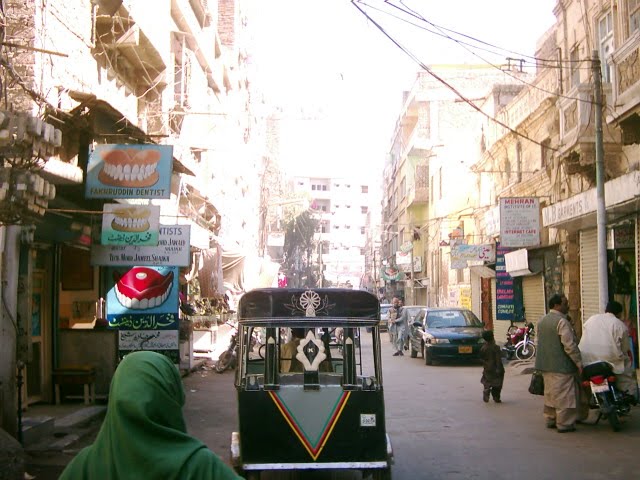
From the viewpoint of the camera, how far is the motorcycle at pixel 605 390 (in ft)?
33.6

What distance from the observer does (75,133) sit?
1175cm

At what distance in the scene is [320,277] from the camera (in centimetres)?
7194

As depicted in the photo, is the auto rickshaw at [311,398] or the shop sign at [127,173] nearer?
the auto rickshaw at [311,398]

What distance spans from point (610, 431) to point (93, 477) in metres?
9.46

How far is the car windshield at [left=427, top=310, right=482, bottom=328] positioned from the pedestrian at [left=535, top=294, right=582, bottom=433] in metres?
11.9

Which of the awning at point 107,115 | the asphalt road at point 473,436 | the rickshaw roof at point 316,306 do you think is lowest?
the asphalt road at point 473,436

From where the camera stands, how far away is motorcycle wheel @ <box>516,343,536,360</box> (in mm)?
21469

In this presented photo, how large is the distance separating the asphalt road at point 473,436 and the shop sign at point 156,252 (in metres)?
2.67

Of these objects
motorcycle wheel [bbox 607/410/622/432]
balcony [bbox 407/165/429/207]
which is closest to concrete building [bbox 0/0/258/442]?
motorcycle wheel [bbox 607/410/622/432]

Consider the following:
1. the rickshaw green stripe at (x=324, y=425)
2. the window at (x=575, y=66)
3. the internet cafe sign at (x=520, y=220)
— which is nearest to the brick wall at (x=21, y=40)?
the rickshaw green stripe at (x=324, y=425)

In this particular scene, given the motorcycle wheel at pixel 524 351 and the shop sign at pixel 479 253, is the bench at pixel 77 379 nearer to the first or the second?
the motorcycle wheel at pixel 524 351

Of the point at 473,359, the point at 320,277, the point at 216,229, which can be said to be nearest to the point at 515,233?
the point at 473,359

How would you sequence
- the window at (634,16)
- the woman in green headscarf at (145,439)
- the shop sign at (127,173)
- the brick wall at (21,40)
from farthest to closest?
the window at (634,16) → the shop sign at (127,173) → the brick wall at (21,40) → the woman in green headscarf at (145,439)

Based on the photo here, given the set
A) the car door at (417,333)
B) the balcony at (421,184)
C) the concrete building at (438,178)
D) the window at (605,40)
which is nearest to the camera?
the window at (605,40)
